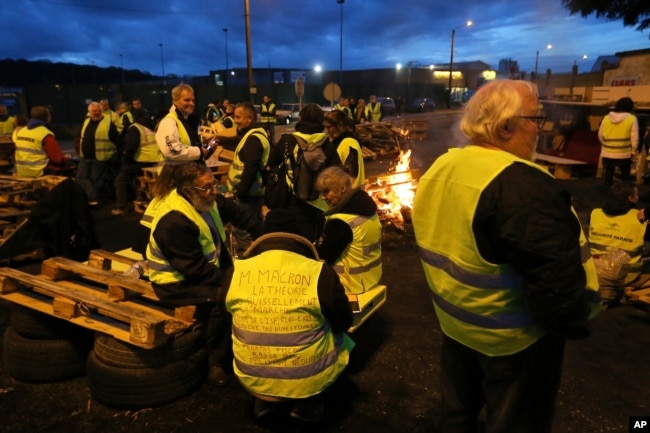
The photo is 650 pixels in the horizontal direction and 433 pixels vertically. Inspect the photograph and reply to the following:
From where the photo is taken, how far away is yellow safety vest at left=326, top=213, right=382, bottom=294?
393 centimetres

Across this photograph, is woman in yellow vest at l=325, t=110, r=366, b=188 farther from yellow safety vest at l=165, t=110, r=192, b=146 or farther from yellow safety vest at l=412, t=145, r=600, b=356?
yellow safety vest at l=412, t=145, r=600, b=356

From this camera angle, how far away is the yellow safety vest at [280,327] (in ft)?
8.95

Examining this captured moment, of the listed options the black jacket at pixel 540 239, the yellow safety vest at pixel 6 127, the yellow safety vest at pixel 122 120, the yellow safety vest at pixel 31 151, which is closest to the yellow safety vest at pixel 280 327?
the black jacket at pixel 540 239

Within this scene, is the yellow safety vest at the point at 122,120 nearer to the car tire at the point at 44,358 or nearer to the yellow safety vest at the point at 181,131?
the yellow safety vest at the point at 181,131

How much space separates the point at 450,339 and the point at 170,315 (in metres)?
2.25

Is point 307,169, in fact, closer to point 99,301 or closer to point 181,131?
point 181,131

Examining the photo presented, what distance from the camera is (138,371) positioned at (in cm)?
339

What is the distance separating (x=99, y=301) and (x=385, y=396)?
2.29 metres

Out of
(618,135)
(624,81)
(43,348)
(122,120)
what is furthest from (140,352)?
(624,81)

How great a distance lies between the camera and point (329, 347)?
2.97 meters

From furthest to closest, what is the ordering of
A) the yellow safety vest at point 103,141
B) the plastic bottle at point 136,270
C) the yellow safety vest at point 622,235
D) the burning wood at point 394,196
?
the yellow safety vest at point 103,141, the burning wood at point 394,196, the yellow safety vest at point 622,235, the plastic bottle at point 136,270

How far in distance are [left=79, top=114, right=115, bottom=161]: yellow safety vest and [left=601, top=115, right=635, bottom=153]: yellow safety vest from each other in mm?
10224

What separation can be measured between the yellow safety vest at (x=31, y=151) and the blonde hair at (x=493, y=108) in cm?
740

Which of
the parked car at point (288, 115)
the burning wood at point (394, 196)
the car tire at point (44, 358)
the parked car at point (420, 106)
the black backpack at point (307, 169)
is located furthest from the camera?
the parked car at point (420, 106)
